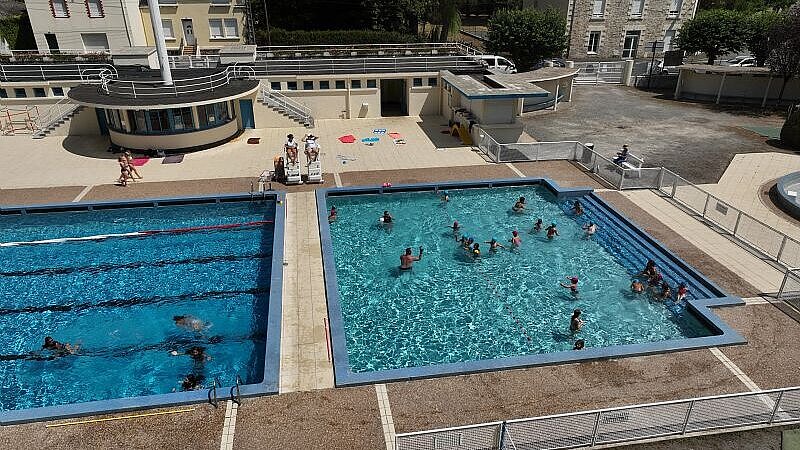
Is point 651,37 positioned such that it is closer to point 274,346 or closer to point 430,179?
point 430,179

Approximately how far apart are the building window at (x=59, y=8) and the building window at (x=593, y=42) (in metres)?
46.7

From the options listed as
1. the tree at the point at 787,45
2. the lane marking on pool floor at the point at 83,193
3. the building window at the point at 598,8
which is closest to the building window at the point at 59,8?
the lane marking on pool floor at the point at 83,193

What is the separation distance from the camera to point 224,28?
45875 millimetres

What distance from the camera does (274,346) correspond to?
12.3 metres

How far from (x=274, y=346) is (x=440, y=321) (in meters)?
4.90

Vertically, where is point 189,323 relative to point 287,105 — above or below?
below

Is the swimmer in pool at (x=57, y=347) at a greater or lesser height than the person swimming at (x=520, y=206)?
lesser

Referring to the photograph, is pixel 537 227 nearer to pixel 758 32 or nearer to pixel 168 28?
pixel 758 32

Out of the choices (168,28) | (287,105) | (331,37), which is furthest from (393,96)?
(168,28)

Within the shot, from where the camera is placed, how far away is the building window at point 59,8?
39469 millimetres

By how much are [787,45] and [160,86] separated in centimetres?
3921

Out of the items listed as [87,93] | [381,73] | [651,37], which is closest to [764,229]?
[381,73]

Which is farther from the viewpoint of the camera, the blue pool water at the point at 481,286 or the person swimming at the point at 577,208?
the person swimming at the point at 577,208

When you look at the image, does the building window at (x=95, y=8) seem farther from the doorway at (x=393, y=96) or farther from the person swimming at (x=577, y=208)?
the person swimming at (x=577, y=208)
